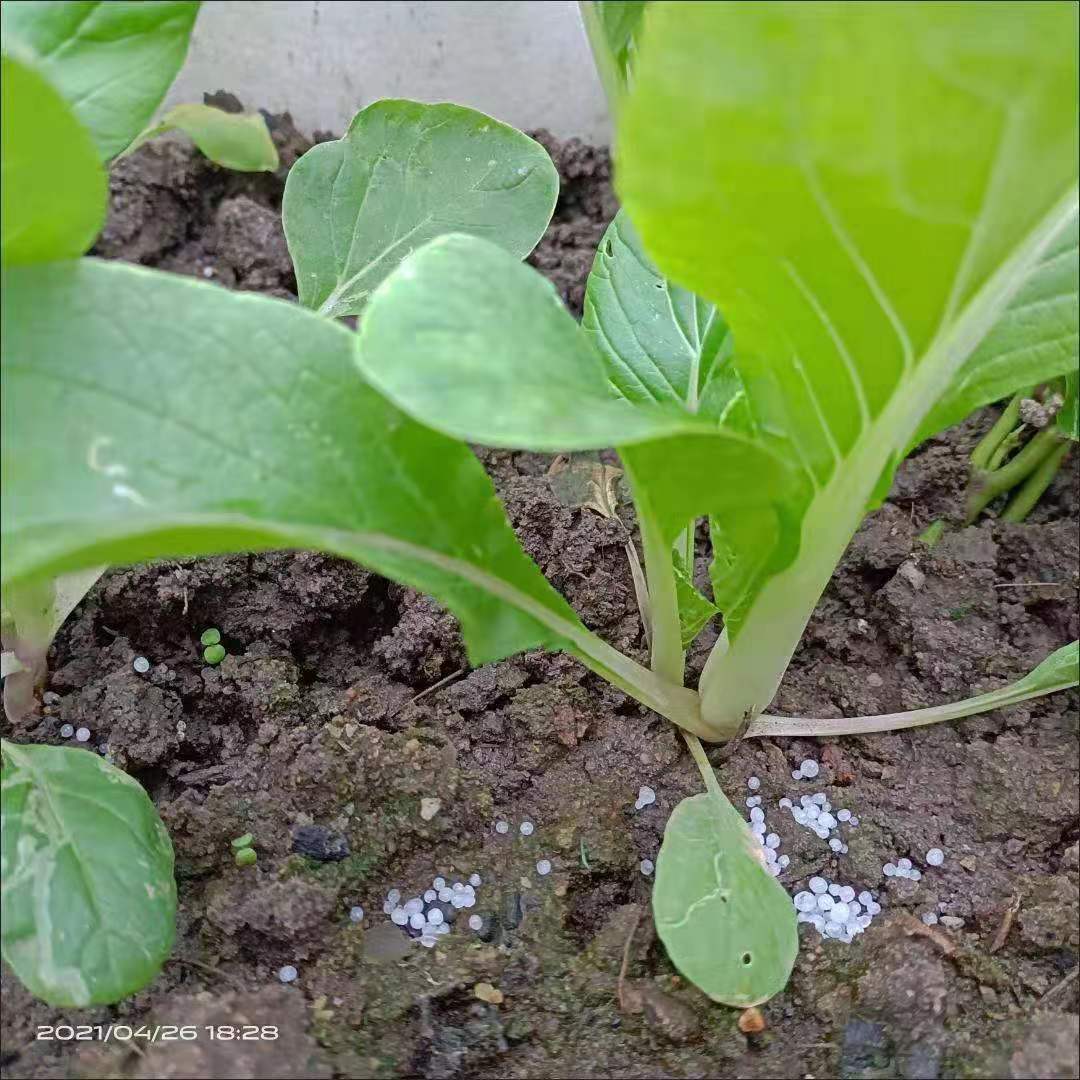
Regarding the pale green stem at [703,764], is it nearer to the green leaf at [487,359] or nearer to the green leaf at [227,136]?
the green leaf at [487,359]

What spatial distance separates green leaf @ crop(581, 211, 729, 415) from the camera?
754 mm

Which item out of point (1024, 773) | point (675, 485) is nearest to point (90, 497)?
point (675, 485)

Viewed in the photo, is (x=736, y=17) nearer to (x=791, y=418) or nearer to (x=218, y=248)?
(x=791, y=418)

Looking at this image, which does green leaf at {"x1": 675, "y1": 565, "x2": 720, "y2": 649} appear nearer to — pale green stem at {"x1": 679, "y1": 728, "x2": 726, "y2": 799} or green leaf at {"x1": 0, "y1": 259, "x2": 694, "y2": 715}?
pale green stem at {"x1": 679, "y1": 728, "x2": 726, "y2": 799}

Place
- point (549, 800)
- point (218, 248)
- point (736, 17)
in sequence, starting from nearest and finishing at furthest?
point (736, 17)
point (549, 800)
point (218, 248)

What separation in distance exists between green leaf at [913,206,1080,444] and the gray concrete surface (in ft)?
2.55

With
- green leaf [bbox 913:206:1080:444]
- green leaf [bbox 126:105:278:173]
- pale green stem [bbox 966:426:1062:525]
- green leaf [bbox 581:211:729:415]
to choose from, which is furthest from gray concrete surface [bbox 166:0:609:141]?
green leaf [bbox 913:206:1080:444]

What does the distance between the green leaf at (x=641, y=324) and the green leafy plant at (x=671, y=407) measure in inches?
4.4

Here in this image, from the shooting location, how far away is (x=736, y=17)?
0.38 metres

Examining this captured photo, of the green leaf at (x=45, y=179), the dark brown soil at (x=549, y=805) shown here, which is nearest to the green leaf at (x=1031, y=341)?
the dark brown soil at (x=549, y=805)

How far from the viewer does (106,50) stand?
0.53 meters

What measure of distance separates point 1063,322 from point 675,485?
0.23 metres

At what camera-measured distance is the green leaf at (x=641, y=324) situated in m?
0.75

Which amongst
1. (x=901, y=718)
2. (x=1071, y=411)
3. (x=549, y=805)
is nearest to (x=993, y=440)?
(x=1071, y=411)
